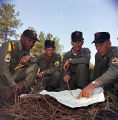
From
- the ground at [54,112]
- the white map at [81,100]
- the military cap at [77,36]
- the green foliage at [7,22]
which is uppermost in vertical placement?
the green foliage at [7,22]

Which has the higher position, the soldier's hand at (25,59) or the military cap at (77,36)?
the military cap at (77,36)

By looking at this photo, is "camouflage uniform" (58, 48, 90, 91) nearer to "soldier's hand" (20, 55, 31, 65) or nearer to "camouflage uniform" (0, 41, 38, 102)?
"camouflage uniform" (0, 41, 38, 102)

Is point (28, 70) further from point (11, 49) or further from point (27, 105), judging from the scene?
point (27, 105)

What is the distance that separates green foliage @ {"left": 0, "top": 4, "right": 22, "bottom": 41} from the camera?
2414 centimetres

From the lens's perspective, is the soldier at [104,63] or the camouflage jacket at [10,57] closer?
the soldier at [104,63]

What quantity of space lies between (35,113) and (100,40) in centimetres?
189

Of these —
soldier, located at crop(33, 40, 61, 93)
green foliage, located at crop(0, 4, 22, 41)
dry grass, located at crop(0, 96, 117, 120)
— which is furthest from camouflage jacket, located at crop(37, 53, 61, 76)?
green foliage, located at crop(0, 4, 22, 41)

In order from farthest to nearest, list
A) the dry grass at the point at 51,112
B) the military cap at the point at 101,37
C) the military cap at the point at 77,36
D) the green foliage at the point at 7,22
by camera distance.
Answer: the green foliage at the point at 7,22, the military cap at the point at 77,36, the military cap at the point at 101,37, the dry grass at the point at 51,112

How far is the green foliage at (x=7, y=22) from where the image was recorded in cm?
2414

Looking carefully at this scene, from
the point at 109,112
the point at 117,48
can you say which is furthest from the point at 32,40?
the point at 109,112

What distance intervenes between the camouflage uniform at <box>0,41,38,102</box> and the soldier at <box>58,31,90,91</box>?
0.86 m

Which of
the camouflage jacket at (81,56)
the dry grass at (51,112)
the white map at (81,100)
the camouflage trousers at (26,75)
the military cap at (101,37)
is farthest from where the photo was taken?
the camouflage jacket at (81,56)

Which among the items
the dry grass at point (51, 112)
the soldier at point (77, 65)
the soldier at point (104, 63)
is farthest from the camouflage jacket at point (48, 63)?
the dry grass at point (51, 112)

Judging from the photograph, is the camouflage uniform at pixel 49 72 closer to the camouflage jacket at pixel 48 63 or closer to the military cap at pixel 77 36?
the camouflage jacket at pixel 48 63
